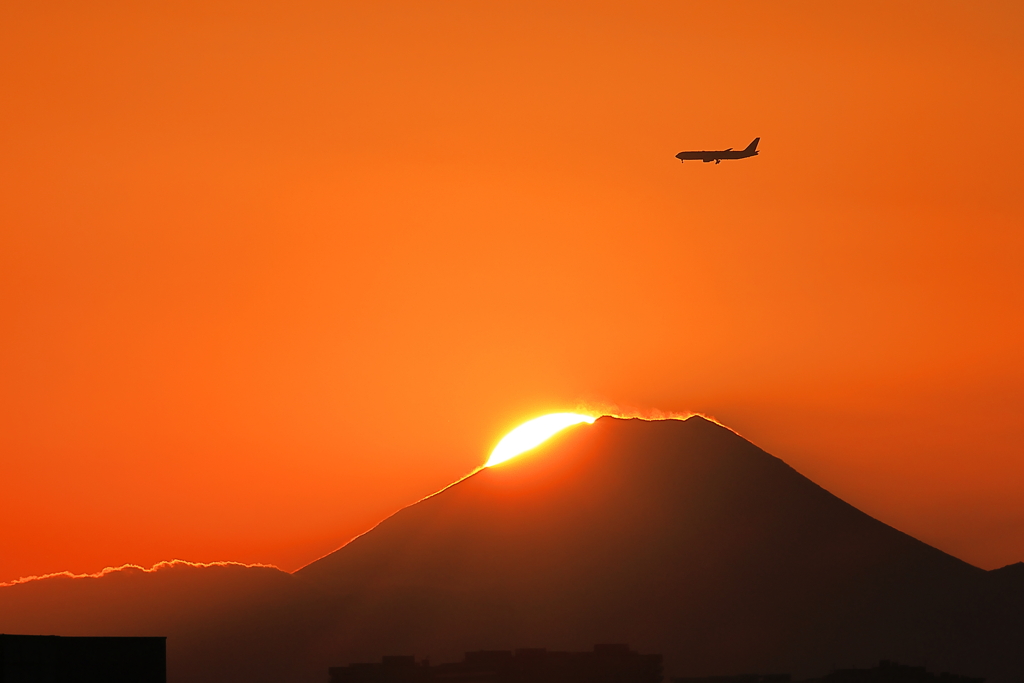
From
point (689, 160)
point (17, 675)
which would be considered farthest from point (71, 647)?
point (689, 160)

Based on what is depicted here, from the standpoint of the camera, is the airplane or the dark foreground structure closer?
the dark foreground structure

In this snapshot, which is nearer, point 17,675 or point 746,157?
point 17,675

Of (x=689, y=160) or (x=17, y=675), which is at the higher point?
Result: (x=689, y=160)

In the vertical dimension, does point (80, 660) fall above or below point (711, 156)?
below

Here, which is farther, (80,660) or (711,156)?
(711,156)

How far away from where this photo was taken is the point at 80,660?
66.9 metres

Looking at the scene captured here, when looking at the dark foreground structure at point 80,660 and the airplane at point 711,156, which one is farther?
the airplane at point 711,156

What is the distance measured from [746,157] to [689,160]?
1119 cm

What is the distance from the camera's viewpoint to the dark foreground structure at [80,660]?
6312 cm

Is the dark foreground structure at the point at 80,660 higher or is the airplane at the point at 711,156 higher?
the airplane at the point at 711,156

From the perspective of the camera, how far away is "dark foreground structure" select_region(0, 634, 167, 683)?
63.1 meters

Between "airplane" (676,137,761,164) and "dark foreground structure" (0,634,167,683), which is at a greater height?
"airplane" (676,137,761,164)

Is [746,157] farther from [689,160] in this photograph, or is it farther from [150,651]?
[150,651]

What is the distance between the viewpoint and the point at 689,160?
161 m
